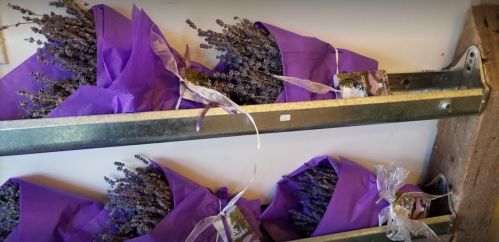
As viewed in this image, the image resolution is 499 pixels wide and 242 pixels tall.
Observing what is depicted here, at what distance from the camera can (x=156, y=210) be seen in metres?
0.92

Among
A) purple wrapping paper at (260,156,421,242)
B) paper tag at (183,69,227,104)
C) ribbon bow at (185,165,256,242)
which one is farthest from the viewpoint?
purple wrapping paper at (260,156,421,242)

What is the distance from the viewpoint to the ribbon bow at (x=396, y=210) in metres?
1.10

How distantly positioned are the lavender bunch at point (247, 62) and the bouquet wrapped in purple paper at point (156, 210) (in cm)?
30

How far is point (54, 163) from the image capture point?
0.98 metres

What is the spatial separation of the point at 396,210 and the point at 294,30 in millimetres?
637

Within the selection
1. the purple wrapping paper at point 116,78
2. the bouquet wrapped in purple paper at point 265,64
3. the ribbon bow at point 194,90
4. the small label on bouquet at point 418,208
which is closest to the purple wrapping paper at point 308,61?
the bouquet wrapped in purple paper at point 265,64

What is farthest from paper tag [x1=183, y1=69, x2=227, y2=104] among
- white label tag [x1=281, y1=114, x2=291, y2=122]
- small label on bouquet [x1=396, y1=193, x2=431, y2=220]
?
small label on bouquet [x1=396, y1=193, x2=431, y2=220]

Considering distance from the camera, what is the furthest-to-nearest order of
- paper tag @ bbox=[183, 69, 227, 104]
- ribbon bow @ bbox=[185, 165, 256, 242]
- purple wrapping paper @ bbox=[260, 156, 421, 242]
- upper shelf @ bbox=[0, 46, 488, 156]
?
purple wrapping paper @ bbox=[260, 156, 421, 242] < ribbon bow @ bbox=[185, 165, 256, 242] < paper tag @ bbox=[183, 69, 227, 104] < upper shelf @ bbox=[0, 46, 488, 156]

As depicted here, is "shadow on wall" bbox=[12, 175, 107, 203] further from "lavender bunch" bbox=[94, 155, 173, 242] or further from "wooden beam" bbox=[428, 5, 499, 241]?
"wooden beam" bbox=[428, 5, 499, 241]

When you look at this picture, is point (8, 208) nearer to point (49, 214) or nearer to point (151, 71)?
point (49, 214)

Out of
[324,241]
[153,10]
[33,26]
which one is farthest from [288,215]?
[33,26]

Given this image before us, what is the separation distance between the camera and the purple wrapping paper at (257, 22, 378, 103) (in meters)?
0.88

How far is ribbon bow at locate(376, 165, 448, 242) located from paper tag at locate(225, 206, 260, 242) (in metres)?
0.42

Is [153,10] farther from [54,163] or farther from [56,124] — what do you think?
[54,163]
